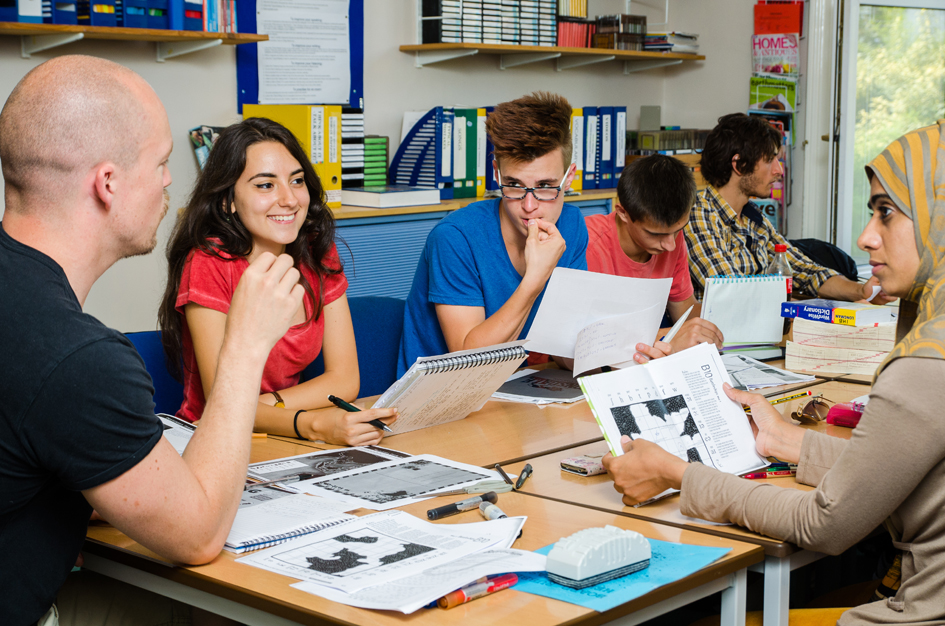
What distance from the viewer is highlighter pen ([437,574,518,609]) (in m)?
Answer: 1.05

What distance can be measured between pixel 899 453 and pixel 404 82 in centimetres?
332

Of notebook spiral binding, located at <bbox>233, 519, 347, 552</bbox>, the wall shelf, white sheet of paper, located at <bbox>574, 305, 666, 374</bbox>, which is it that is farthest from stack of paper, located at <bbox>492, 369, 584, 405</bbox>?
the wall shelf

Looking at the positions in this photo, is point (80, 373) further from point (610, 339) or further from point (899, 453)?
point (610, 339)

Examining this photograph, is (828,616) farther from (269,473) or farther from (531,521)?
(269,473)

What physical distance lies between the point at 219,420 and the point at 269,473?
34cm

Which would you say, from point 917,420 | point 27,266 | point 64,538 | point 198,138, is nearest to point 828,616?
point 917,420

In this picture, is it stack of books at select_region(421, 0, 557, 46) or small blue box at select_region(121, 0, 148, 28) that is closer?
small blue box at select_region(121, 0, 148, 28)

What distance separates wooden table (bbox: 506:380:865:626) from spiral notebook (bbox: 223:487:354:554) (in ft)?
1.06

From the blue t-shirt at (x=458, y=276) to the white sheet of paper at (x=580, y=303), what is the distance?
8.5 inches

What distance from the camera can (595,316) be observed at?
2.04m

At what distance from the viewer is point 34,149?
42.6 inches

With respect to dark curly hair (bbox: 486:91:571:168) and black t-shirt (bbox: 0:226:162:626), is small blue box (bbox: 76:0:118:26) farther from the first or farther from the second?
black t-shirt (bbox: 0:226:162:626)

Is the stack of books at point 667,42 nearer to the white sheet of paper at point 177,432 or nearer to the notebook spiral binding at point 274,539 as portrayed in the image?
the white sheet of paper at point 177,432

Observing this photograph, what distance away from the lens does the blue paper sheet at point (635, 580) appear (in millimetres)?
1069
